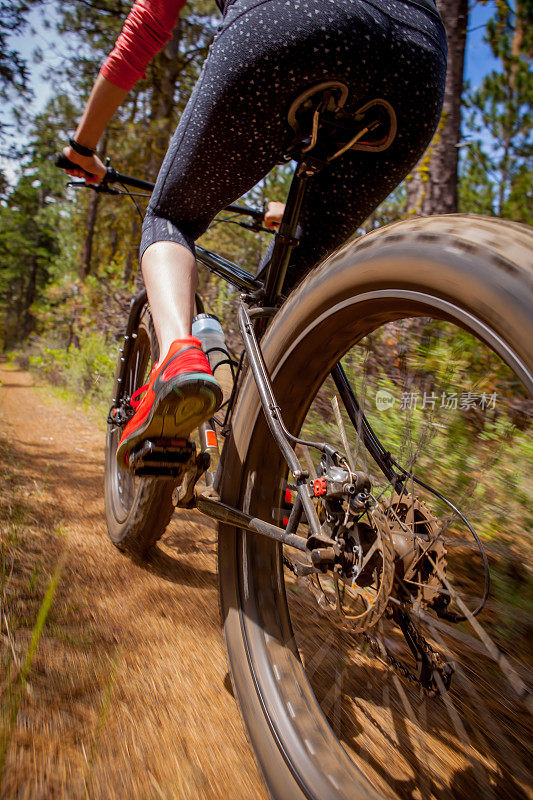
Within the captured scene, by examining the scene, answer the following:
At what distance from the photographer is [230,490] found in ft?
4.74

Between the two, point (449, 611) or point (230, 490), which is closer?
point (449, 611)

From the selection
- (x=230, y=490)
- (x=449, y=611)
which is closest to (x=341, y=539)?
(x=449, y=611)

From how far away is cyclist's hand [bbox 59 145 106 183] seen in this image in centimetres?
179

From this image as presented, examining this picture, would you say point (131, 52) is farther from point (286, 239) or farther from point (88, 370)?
point (88, 370)

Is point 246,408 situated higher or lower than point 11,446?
higher

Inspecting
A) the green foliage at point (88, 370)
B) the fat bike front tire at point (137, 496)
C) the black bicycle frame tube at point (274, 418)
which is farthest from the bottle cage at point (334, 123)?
the green foliage at point (88, 370)

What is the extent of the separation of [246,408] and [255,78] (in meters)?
0.86

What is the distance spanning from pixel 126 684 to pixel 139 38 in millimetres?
1833

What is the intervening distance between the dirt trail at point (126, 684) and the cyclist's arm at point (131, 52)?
163 centimetres

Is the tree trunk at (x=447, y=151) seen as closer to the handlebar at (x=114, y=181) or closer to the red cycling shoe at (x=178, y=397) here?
the handlebar at (x=114, y=181)

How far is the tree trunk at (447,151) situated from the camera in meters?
3.92

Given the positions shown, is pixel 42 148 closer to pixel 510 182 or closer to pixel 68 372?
pixel 68 372

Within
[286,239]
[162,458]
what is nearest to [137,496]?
[162,458]

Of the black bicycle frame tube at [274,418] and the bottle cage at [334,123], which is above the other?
the bottle cage at [334,123]
